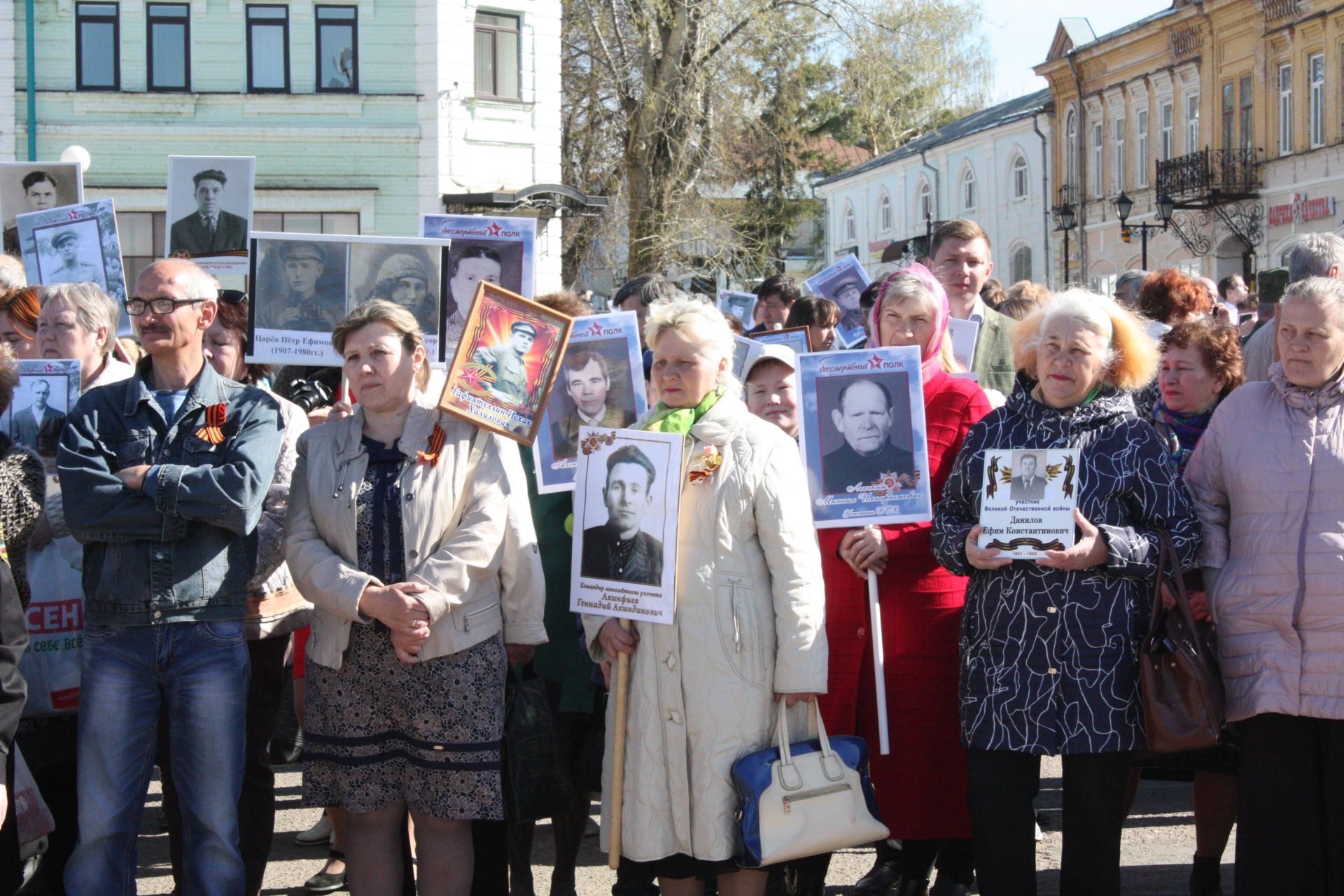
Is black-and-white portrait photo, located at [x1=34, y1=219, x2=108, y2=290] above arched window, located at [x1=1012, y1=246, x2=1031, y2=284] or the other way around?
the other way around

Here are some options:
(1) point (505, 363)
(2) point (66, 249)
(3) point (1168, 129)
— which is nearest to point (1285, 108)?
(3) point (1168, 129)

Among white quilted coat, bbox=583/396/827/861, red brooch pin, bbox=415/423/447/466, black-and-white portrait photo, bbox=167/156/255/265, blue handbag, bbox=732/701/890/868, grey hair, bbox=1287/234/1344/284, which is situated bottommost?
blue handbag, bbox=732/701/890/868

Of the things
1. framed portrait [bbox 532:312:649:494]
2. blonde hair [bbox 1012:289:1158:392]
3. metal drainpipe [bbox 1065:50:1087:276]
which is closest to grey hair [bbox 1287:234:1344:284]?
blonde hair [bbox 1012:289:1158:392]

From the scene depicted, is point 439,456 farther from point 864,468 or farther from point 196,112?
point 196,112

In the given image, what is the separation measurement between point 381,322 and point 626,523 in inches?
39.1

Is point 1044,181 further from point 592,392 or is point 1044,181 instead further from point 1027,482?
point 1027,482

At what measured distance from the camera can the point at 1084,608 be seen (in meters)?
4.29

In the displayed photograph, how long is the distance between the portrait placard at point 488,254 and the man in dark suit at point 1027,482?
2102 mm

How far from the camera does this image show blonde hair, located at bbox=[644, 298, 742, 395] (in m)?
4.48

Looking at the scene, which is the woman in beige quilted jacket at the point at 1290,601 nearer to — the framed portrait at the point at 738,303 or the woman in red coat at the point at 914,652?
the woman in red coat at the point at 914,652

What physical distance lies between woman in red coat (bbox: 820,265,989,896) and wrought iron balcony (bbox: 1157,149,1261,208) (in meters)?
32.4

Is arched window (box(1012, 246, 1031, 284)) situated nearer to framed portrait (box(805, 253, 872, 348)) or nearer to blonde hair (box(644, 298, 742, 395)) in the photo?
framed portrait (box(805, 253, 872, 348))

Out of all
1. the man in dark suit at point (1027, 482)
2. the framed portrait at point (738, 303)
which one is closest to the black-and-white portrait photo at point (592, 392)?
the man in dark suit at point (1027, 482)

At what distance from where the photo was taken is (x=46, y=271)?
6438 millimetres
